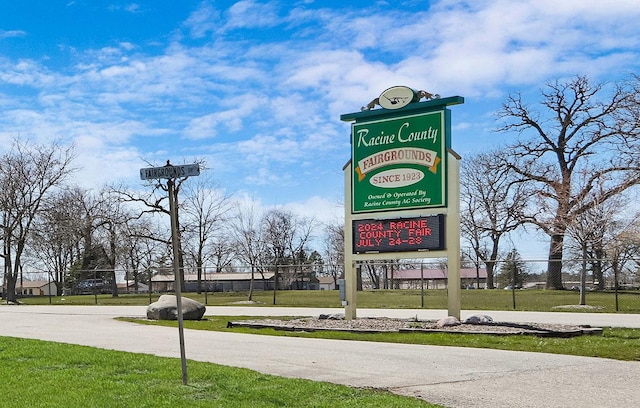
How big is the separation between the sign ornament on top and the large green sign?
1.30 ft

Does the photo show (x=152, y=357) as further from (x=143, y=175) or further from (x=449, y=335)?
(x=449, y=335)

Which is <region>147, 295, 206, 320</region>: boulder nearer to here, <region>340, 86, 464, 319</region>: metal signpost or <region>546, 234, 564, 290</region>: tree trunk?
<region>340, 86, 464, 319</region>: metal signpost

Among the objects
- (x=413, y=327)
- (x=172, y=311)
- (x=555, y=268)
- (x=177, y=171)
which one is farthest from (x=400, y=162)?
(x=555, y=268)

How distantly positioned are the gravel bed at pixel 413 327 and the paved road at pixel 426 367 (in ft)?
7.15

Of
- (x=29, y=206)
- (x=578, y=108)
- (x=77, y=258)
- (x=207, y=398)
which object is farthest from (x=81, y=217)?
(x=207, y=398)

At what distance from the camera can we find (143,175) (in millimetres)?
10078

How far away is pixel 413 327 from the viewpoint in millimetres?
18766

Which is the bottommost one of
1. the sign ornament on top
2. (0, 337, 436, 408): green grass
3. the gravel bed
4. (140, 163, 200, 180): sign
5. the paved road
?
the gravel bed

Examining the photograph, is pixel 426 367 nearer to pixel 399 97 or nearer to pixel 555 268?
pixel 399 97

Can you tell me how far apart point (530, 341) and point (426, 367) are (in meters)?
4.78

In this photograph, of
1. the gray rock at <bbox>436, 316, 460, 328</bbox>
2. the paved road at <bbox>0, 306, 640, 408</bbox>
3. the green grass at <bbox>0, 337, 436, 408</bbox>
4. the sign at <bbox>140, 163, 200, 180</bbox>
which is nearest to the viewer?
the green grass at <bbox>0, 337, 436, 408</bbox>

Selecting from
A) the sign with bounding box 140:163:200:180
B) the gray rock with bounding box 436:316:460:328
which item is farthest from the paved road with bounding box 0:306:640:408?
the gray rock with bounding box 436:316:460:328

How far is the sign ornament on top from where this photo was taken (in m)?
20.4

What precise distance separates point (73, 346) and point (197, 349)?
8.11 feet
